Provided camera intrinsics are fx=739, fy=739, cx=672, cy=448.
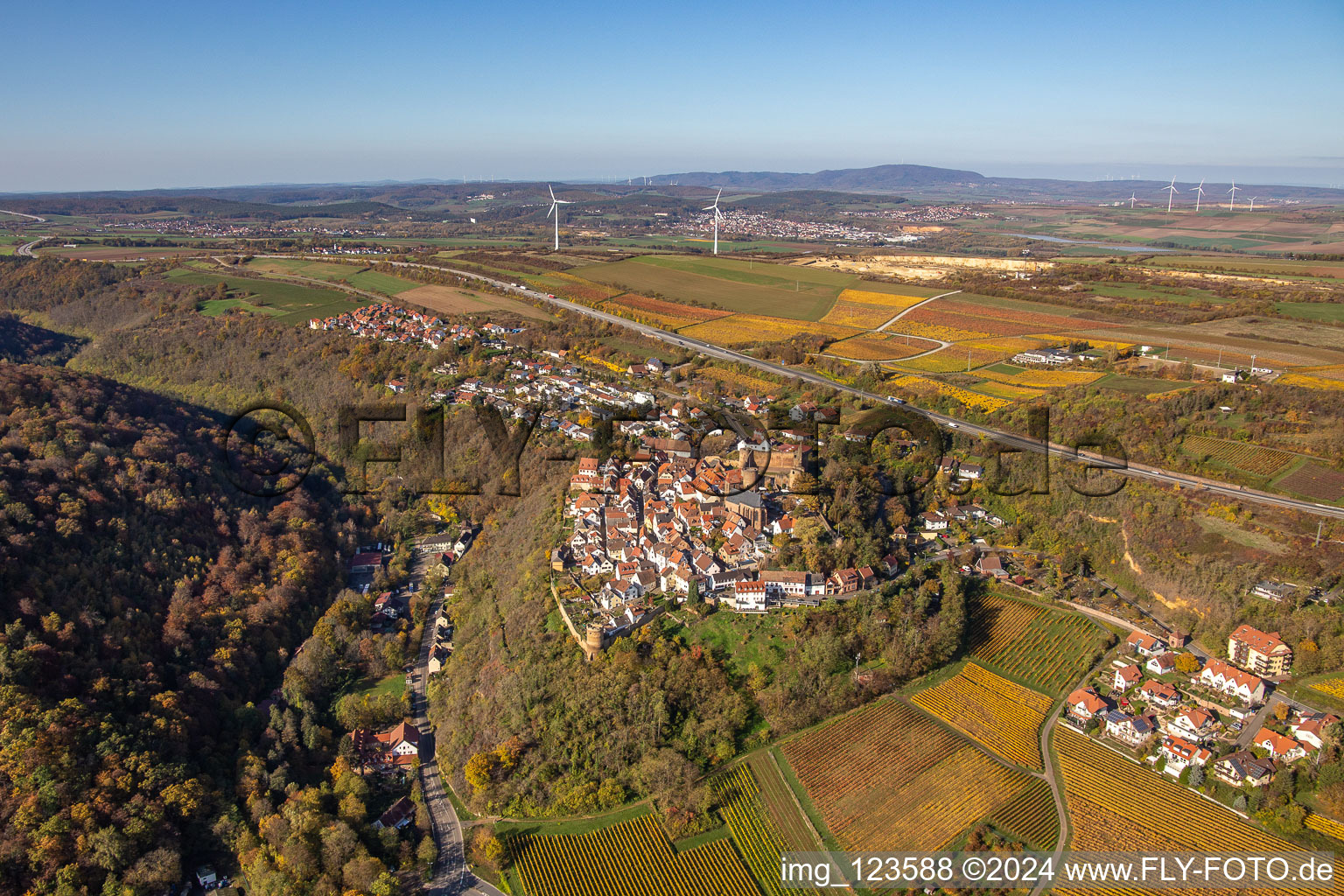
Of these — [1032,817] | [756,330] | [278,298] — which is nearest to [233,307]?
[278,298]

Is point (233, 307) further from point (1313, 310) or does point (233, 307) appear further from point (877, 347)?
point (1313, 310)

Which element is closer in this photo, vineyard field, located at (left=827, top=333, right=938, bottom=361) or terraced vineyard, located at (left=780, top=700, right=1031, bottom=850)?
terraced vineyard, located at (left=780, top=700, right=1031, bottom=850)

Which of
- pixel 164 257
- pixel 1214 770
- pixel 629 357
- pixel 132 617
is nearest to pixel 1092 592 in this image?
pixel 1214 770

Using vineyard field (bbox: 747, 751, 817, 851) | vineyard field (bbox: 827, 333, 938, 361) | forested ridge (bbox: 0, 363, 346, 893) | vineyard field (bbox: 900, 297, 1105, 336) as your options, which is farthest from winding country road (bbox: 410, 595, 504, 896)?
vineyard field (bbox: 900, 297, 1105, 336)

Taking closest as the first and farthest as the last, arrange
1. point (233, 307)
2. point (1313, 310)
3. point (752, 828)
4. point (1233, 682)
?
1. point (752, 828)
2. point (1233, 682)
3. point (1313, 310)
4. point (233, 307)

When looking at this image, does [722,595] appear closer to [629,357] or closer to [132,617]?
[132,617]

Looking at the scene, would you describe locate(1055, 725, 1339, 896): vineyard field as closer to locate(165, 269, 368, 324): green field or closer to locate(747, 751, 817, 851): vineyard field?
locate(747, 751, 817, 851): vineyard field

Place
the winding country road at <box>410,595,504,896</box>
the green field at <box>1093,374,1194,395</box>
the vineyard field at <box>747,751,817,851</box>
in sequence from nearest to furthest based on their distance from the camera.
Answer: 1. the winding country road at <box>410,595,504,896</box>
2. the vineyard field at <box>747,751,817,851</box>
3. the green field at <box>1093,374,1194,395</box>

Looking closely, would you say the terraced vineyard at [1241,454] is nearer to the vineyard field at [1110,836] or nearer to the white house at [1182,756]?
the white house at [1182,756]
